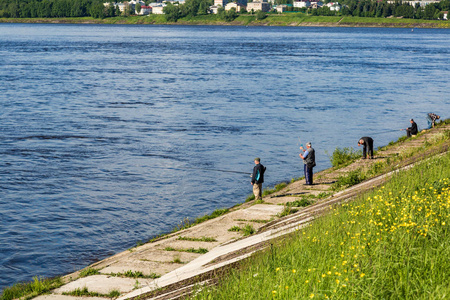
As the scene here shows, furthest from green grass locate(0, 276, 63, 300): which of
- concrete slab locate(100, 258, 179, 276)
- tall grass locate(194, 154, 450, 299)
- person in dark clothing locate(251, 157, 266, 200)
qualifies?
person in dark clothing locate(251, 157, 266, 200)

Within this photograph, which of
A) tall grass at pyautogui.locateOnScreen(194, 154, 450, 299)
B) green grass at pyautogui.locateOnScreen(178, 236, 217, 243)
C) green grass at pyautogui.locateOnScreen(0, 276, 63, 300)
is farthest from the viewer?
Answer: green grass at pyautogui.locateOnScreen(178, 236, 217, 243)

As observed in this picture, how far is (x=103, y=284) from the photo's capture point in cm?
1180

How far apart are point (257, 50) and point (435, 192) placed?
297ft

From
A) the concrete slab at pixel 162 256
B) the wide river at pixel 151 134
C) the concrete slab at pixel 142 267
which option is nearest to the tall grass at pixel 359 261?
the concrete slab at pixel 142 267

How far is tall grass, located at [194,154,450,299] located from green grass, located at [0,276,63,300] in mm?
5011

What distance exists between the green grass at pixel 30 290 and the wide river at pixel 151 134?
168 cm

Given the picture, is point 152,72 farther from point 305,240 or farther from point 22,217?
point 305,240

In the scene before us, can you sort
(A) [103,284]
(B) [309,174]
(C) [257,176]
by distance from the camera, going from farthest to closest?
(B) [309,174], (C) [257,176], (A) [103,284]

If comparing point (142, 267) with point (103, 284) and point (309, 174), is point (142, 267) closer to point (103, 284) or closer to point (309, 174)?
point (103, 284)

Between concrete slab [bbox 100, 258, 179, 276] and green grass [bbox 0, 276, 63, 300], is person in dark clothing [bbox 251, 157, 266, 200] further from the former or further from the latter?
green grass [bbox 0, 276, 63, 300]

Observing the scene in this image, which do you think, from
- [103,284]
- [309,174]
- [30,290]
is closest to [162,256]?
[103,284]

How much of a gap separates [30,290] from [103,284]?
5.94 ft

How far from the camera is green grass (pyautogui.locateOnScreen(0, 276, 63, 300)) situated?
1197 centimetres

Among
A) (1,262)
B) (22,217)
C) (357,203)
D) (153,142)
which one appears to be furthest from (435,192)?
(153,142)
